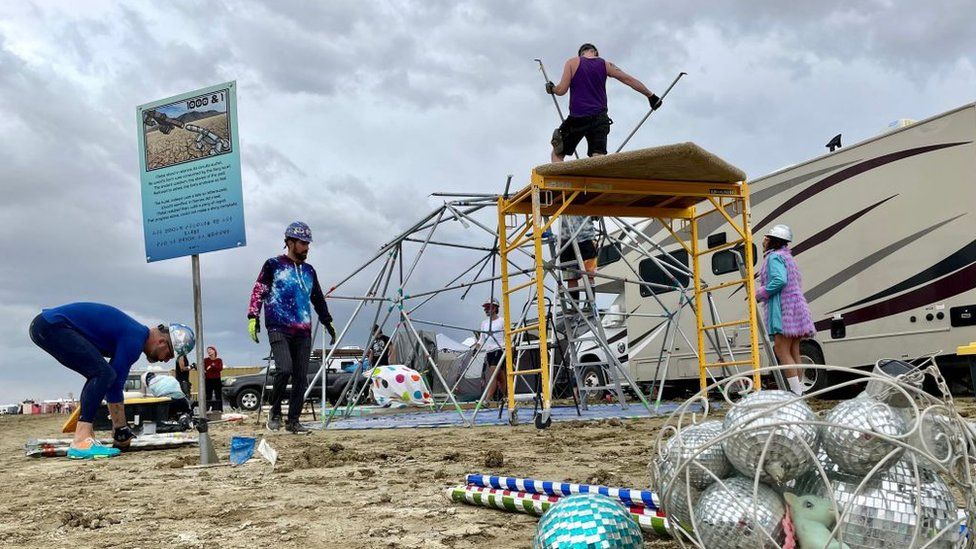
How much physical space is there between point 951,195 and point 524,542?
756 centimetres

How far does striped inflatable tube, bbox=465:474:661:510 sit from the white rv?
605 cm

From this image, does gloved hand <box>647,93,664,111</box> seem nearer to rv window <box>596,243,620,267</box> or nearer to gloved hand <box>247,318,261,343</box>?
gloved hand <box>247,318,261,343</box>

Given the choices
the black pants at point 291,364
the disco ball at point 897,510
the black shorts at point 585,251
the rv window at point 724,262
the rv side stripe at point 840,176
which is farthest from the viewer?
the rv window at point 724,262

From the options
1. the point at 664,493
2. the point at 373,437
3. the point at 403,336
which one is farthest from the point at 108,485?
the point at 403,336

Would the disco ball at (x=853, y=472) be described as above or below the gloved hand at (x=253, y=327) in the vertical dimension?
below

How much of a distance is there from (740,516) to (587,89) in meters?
5.69

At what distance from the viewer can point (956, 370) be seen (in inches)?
340

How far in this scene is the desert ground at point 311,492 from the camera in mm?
2607

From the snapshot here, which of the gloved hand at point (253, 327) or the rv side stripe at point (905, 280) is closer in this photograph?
the gloved hand at point (253, 327)

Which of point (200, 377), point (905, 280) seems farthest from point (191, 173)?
point (905, 280)

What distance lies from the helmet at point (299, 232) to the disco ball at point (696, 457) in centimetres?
534

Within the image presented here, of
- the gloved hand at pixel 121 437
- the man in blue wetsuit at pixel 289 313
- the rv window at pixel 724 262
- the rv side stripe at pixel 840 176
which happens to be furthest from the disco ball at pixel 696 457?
the rv window at pixel 724 262

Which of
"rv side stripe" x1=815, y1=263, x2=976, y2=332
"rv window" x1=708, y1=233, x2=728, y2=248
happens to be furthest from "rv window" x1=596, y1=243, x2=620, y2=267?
"rv side stripe" x1=815, y1=263, x2=976, y2=332

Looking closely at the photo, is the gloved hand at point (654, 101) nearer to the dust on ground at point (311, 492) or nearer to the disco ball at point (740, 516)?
the dust on ground at point (311, 492)
